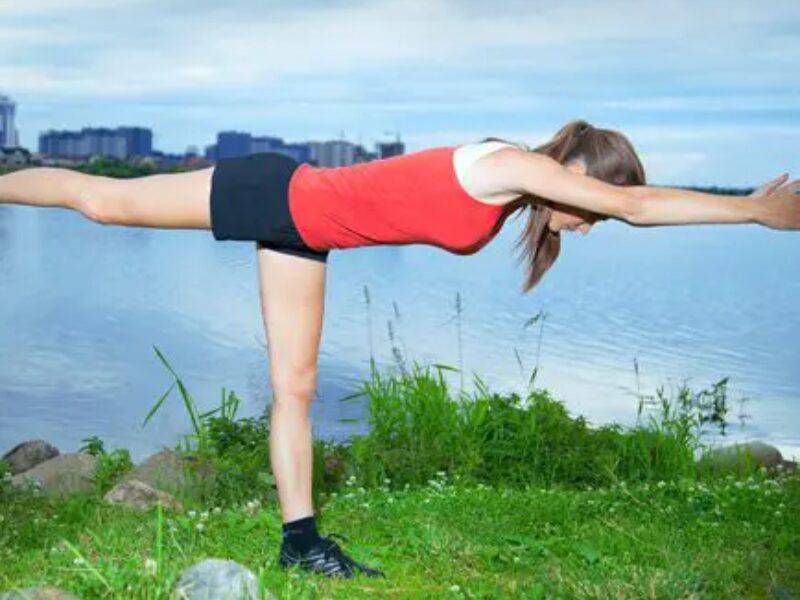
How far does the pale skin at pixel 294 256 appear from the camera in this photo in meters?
3.91

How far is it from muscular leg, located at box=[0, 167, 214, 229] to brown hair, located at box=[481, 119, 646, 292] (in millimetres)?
941

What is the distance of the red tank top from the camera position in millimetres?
4109

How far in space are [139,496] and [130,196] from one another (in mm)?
2173

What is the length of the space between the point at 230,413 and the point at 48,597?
3137mm

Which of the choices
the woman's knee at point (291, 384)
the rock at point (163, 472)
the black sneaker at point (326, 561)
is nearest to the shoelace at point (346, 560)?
the black sneaker at point (326, 561)

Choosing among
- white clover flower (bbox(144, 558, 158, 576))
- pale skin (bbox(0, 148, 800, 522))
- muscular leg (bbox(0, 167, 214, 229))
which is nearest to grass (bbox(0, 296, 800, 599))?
white clover flower (bbox(144, 558, 158, 576))

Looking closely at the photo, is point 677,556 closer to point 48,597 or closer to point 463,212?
point 463,212

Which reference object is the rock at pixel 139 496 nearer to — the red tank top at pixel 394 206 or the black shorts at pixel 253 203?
the black shorts at pixel 253 203

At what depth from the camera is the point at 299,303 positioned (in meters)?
4.48

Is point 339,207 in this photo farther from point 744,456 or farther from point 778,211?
point 744,456

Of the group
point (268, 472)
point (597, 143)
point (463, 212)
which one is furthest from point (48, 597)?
point (268, 472)

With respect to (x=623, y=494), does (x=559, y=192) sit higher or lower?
higher

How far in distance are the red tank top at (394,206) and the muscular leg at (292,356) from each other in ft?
0.60

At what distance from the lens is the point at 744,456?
7.94 m
